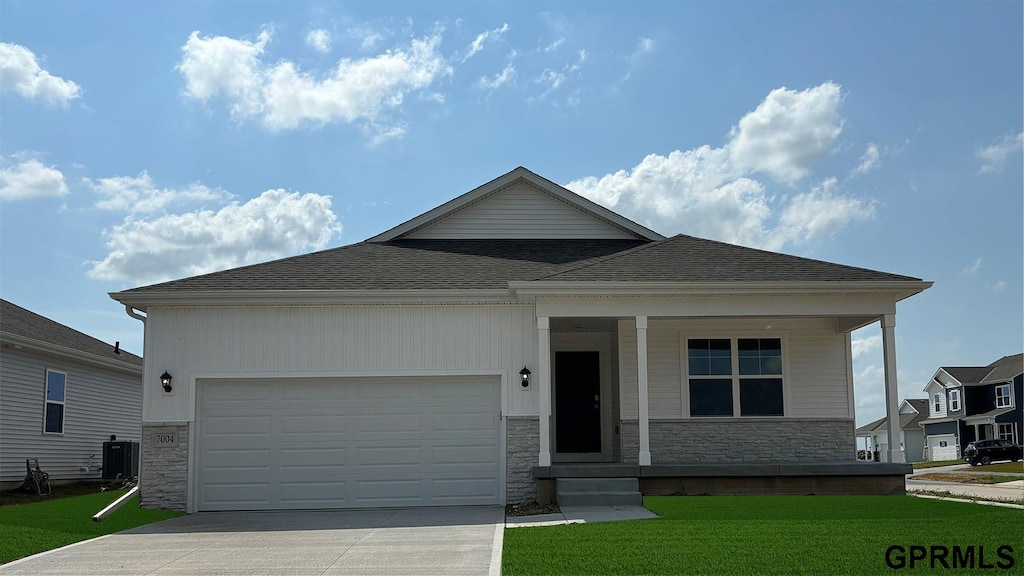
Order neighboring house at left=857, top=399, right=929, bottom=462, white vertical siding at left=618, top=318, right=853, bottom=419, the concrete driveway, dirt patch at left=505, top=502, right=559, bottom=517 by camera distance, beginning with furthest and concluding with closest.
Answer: neighboring house at left=857, top=399, right=929, bottom=462
white vertical siding at left=618, top=318, right=853, bottom=419
dirt patch at left=505, top=502, right=559, bottom=517
the concrete driveway

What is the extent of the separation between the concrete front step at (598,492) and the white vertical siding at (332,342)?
1.60m

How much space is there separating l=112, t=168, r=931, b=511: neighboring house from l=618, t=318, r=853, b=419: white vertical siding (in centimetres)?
36

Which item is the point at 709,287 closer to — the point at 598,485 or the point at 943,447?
the point at 598,485

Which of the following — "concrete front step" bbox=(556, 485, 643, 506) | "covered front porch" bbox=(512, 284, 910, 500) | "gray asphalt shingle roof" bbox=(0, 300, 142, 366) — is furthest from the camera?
"gray asphalt shingle roof" bbox=(0, 300, 142, 366)

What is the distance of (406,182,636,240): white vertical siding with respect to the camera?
62.4 feet

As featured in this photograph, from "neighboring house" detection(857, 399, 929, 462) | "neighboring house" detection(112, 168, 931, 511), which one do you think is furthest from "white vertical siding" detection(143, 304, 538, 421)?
"neighboring house" detection(857, 399, 929, 462)

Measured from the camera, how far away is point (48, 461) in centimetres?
2042

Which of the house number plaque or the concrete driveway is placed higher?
the house number plaque

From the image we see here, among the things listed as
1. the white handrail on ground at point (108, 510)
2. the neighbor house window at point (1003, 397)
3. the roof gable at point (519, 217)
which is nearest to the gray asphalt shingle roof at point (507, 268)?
the roof gable at point (519, 217)

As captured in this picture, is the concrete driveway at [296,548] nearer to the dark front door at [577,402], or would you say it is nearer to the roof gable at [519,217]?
the dark front door at [577,402]

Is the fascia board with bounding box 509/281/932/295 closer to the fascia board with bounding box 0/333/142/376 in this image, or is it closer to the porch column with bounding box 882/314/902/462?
the porch column with bounding box 882/314/902/462

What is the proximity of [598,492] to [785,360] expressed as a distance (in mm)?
4720

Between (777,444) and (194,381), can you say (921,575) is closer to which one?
(777,444)

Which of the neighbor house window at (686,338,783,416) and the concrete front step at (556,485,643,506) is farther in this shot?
the neighbor house window at (686,338,783,416)
